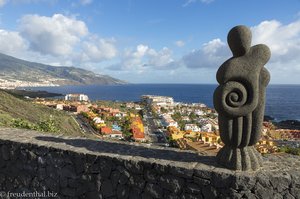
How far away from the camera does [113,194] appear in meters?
6.00

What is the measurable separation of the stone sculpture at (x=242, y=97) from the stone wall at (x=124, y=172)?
332 mm

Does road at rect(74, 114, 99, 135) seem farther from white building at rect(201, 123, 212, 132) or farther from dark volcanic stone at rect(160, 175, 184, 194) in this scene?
dark volcanic stone at rect(160, 175, 184, 194)

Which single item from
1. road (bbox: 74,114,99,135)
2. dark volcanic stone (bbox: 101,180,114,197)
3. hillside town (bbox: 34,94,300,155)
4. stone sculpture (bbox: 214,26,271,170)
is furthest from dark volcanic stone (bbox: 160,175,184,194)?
road (bbox: 74,114,99,135)

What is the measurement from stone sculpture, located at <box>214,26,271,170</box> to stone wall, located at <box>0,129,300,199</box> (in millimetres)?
332

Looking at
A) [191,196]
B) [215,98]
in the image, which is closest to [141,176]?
[191,196]

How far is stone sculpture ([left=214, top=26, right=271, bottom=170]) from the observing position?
534 cm

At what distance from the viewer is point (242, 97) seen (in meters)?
5.35

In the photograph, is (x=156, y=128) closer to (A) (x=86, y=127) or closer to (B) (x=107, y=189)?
(A) (x=86, y=127)

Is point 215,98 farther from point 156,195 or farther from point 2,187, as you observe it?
point 2,187

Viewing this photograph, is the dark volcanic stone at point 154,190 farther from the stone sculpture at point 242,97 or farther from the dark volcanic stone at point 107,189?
the stone sculpture at point 242,97

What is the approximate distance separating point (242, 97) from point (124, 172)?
232 cm

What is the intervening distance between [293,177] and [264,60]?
5.91ft

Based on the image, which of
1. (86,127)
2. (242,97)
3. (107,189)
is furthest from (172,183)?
(86,127)

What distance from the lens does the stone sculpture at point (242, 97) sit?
534 cm
